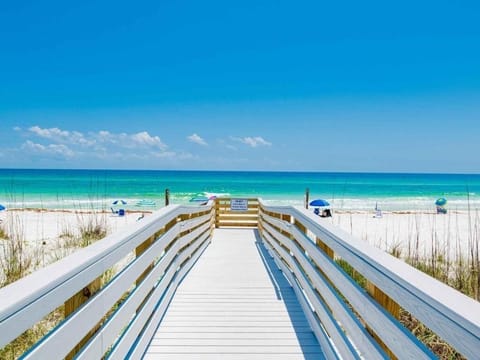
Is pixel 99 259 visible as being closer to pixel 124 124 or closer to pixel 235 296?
pixel 235 296

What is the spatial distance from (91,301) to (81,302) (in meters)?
0.04

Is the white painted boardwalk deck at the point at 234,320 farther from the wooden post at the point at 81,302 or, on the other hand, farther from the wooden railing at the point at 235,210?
the wooden railing at the point at 235,210

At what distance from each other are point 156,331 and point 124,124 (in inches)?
2238

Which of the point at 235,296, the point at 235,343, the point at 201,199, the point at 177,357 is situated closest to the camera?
A: the point at 177,357

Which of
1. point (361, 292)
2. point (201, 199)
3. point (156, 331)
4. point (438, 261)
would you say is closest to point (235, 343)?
point (156, 331)

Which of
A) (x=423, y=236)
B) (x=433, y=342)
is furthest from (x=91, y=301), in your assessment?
(x=423, y=236)

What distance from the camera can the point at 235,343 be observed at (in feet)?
9.13

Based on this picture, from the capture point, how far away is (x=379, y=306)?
5.18ft

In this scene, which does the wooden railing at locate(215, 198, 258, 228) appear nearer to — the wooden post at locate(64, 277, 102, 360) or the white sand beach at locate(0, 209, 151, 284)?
the white sand beach at locate(0, 209, 151, 284)

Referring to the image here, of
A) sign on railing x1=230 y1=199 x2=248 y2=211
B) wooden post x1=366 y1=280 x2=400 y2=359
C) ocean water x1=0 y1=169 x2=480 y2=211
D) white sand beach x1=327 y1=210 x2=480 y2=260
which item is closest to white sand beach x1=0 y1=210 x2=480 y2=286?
white sand beach x1=327 y1=210 x2=480 y2=260

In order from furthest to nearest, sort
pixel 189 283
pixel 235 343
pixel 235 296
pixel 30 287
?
pixel 189 283
pixel 235 296
pixel 235 343
pixel 30 287

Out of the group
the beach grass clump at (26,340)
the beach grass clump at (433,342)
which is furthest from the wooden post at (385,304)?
the beach grass clump at (26,340)

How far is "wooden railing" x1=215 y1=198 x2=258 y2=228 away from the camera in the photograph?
38.4 feet

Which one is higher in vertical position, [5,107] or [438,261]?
[5,107]
